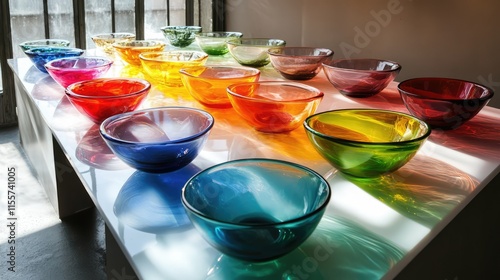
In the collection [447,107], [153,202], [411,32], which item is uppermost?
[411,32]

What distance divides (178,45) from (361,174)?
5.11 ft

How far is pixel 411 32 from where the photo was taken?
86.2 inches

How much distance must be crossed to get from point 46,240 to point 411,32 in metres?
Result: 1.86

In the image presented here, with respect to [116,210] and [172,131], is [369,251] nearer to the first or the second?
[116,210]

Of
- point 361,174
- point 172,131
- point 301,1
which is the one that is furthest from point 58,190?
point 301,1

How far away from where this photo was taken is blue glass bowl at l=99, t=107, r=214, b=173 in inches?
31.8

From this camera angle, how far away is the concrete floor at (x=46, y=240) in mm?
1634

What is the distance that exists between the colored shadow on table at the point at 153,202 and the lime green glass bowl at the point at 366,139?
0.85ft

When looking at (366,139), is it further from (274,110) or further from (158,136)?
(158,136)

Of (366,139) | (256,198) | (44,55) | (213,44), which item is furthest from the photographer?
(213,44)

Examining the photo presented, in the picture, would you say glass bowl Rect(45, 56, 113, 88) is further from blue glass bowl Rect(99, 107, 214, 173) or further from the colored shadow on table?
the colored shadow on table

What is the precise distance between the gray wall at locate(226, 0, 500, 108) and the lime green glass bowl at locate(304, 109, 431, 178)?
123 centimetres

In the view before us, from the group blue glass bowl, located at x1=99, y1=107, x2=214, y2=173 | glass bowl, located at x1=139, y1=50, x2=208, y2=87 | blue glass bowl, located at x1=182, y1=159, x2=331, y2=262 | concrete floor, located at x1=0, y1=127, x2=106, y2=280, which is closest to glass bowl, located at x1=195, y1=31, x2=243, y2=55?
glass bowl, located at x1=139, y1=50, x2=208, y2=87

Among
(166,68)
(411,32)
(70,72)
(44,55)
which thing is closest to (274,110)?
(166,68)
